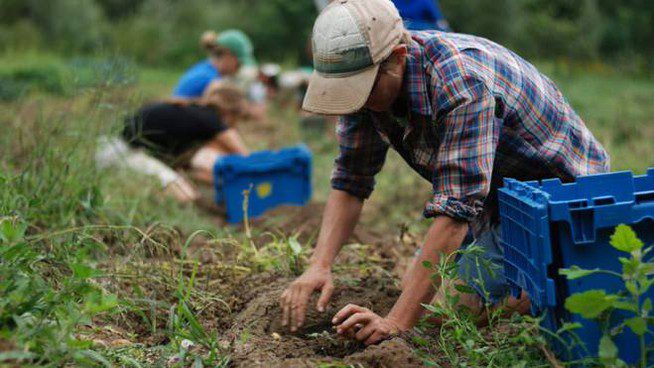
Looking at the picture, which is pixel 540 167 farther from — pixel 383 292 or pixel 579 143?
pixel 383 292

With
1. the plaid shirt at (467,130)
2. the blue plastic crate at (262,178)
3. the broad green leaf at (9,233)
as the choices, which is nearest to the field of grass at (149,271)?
the broad green leaf at (9,233)

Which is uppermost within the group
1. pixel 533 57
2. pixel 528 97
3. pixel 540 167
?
pixel 528 97

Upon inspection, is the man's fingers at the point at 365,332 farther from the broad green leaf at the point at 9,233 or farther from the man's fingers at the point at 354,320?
the broad green leaf at the point at 9,233

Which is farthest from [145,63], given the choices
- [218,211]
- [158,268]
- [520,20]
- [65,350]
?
[65,350]

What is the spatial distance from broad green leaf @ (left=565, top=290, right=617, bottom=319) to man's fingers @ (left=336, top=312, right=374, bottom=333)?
0.68 metres

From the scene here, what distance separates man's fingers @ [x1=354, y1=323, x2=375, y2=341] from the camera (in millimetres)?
2785

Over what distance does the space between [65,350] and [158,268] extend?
1.13 meters

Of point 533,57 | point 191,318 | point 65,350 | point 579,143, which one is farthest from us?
point 533,57

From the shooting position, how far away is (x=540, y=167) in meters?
3.15

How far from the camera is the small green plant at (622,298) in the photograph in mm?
2264

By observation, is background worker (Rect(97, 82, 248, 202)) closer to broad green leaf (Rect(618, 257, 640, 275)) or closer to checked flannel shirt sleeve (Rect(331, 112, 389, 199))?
checked flannel shirt sleeve (Rect(331, 112, 389, 199))

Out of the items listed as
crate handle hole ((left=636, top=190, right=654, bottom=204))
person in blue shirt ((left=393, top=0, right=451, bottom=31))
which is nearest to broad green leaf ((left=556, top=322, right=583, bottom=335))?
crate handle hole ((left=636, top=190, right=654, bottom=204))

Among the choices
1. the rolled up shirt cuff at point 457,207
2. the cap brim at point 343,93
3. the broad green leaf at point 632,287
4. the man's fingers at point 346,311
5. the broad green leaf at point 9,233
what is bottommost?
the man's fingers at point 346,311

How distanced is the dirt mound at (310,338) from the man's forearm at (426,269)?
0.10 m
